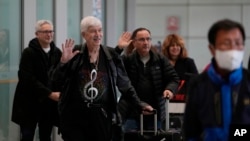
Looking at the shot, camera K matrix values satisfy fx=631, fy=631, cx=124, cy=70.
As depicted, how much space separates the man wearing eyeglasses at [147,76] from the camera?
697 centimetres

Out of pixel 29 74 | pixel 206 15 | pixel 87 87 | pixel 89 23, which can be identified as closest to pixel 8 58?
pixel 29 74

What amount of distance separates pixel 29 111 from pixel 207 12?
1088cm

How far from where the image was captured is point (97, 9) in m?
12.3

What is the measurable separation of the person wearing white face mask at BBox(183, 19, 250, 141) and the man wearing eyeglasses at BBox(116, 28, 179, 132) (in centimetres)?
338

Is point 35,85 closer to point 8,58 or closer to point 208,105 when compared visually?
point 8,58

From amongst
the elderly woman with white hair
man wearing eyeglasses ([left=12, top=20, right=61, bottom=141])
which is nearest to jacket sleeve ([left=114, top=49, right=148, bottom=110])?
the elderly woman with white hair

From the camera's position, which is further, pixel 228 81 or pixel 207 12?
pixel 207 12

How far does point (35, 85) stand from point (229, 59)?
4.33 meters

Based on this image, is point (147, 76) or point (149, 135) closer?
point (149, 135)

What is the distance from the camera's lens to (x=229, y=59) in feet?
11.0

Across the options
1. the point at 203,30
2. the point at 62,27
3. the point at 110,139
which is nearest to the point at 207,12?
the point at 203,30

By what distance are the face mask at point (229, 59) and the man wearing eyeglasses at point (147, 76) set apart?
3447 mm

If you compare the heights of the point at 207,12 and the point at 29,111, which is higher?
the point at 207,12

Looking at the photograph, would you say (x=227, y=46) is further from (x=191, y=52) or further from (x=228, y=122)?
(x=191, y=52)
